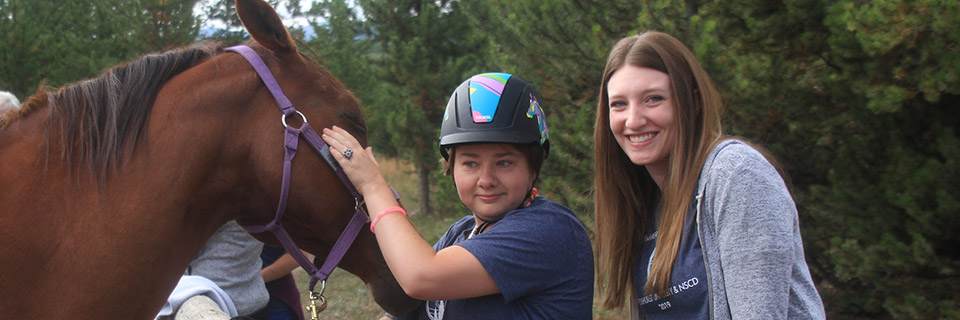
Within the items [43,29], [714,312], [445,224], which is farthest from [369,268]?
[43,29]

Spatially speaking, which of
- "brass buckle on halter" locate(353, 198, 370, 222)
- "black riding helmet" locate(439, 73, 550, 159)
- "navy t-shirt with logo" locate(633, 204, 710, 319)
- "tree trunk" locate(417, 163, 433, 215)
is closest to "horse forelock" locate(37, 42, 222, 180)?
"brass buckle on halter" locate(353, 198, 370, 222)

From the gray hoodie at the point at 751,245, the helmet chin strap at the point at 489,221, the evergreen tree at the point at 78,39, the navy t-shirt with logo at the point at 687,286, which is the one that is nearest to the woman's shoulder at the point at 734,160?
the gray hoodie at the point at 751,245

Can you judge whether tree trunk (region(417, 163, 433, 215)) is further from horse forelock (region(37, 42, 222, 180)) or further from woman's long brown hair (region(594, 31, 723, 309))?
horse forelock (region(37, 42, 222, 180))

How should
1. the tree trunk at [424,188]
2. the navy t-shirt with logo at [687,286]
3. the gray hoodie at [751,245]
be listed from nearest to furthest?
the gray hoodie at [751,245], the navy t-shirt with logo at [687,286], the tree trunk at [424,188]

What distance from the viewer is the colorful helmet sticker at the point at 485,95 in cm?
193

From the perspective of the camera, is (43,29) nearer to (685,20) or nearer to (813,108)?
(685,20)

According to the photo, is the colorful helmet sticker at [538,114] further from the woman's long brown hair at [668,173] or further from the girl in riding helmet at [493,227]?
the woman's long brown hair at [668,173]

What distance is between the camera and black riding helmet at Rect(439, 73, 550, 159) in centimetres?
192

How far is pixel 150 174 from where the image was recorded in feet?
5.86

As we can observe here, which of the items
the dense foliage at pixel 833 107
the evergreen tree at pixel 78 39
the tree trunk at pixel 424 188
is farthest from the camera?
the tree trunk at pixel 424 188

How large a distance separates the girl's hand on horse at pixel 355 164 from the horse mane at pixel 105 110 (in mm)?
524

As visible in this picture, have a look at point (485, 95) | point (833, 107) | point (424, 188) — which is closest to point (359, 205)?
point (485, 95)

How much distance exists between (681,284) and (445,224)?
37.5 ft

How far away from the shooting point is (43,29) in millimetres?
11641
